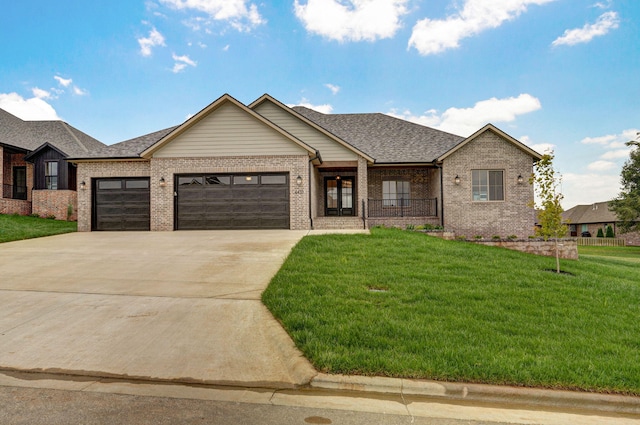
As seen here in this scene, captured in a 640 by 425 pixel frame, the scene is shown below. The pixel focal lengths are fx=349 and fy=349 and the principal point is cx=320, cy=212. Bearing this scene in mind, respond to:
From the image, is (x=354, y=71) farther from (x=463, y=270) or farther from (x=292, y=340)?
(x=292, y=340)

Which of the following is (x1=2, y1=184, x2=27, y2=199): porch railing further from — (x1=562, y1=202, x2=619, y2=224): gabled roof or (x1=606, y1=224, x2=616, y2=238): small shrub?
(x1=562, y1=202, x2=619, y2=224): gabled roof

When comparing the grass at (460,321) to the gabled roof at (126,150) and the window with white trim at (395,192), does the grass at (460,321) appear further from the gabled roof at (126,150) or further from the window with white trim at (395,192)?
the gabled roof at (126,150)

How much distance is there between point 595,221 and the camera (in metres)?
45.5

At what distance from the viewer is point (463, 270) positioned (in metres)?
7.95

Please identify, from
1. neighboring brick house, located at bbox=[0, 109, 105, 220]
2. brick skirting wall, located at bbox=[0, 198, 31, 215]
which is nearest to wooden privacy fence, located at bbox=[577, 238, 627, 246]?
neighboring brick house, located at bbox=[0, 109, 105, 220]

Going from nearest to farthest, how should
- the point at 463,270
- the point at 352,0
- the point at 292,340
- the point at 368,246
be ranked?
the point at 292,340 → the point at 463,270 → the point at 368,246 → the point at 352,0

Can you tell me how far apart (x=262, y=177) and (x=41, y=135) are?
21649 millimetres

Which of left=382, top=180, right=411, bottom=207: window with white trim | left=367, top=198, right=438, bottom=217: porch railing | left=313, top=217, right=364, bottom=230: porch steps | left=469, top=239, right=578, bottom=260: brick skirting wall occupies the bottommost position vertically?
left=469, top=239, right=578, bottom=260: brick skirting wall

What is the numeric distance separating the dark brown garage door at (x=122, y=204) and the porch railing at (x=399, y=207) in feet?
36.6

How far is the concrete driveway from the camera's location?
3.80m

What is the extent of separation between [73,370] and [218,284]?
327 centimetres

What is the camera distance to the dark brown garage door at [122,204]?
16.3m

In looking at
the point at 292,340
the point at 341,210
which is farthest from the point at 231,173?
the point at 292,340

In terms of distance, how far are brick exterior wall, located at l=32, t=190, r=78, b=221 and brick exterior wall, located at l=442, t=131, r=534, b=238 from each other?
2301 centimetres
